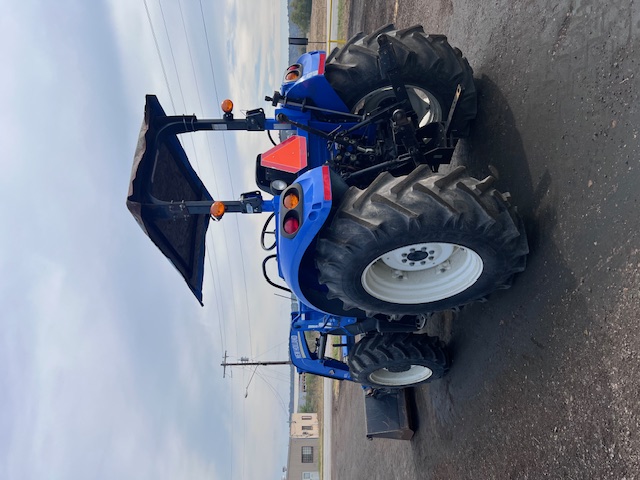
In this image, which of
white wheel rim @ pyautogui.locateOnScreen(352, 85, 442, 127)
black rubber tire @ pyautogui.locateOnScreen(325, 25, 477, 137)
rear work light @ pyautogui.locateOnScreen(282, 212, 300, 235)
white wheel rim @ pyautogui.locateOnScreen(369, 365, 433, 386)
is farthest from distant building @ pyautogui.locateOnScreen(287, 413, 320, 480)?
rear work light @ pyautogui.locateOnScreen(282, 212, 300, 235)

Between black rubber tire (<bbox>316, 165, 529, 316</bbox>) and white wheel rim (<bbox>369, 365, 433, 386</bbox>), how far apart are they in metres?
2.03

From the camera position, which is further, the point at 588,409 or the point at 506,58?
the point at 506,58

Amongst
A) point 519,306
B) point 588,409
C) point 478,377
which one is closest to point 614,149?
point 519,306

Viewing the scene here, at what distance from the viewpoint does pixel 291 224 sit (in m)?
3.17

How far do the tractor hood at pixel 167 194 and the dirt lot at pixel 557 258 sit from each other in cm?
248

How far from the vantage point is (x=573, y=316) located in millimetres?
2811

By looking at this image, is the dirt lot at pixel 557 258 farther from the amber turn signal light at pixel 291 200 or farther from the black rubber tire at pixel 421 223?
the amber turn signal light at pixel 291 200

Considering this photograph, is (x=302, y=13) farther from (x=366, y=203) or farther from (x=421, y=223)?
(x=421, y=223)

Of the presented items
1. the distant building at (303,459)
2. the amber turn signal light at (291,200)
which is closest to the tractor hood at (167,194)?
the amber turn signal light at (291,200)

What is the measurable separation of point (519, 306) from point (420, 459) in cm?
268

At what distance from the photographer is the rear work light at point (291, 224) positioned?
3.14m

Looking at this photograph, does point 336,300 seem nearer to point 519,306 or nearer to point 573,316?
point 519,306

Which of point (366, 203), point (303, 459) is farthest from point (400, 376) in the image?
point (303, 459)

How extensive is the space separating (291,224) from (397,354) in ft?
6.23
